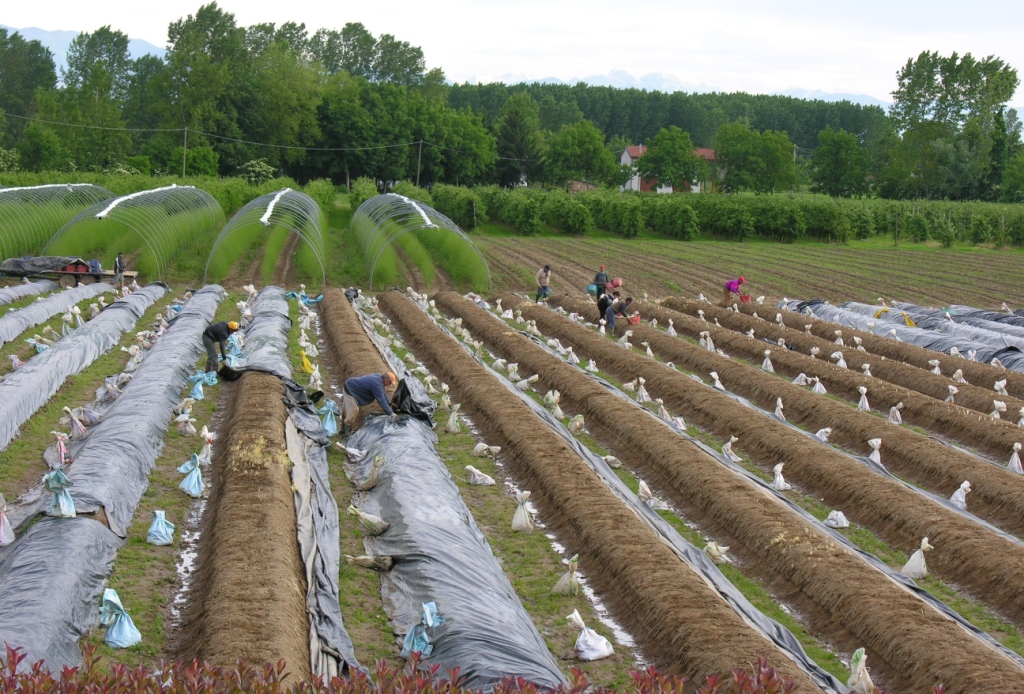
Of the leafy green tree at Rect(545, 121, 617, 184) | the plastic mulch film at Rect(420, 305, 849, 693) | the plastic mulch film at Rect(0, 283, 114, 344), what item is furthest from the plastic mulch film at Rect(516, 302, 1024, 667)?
the leafy green tree at Rect(545, 121, 617, 184)

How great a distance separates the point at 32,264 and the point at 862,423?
2317 cm

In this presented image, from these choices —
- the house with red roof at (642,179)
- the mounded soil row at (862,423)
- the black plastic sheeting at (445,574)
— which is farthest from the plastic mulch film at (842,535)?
the house with red roof at (642,179)

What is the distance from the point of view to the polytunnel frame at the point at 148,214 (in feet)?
96.3

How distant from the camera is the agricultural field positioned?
8.15 metres

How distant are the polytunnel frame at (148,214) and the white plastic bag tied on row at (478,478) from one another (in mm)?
18737

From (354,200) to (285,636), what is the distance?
43.6 metres

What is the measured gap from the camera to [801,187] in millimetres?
95562

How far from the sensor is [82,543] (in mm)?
9352

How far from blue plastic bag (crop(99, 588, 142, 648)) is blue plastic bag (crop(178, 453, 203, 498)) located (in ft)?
10.8

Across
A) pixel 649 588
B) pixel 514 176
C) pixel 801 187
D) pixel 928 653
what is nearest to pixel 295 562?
pixel 649 588

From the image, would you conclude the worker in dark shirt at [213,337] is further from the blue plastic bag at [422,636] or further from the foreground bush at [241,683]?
the foreground bush at [241,683]

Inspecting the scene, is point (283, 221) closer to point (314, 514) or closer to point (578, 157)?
point (314, 514)

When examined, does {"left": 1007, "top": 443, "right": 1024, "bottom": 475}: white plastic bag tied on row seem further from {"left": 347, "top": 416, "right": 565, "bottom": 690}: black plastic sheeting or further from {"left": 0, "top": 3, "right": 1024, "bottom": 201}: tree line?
{"left": 0, "top": 3, "right": 1024, "bottom": 201}: tree line

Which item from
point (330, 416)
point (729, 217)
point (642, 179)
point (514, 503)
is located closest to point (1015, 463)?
point (514, 503)
